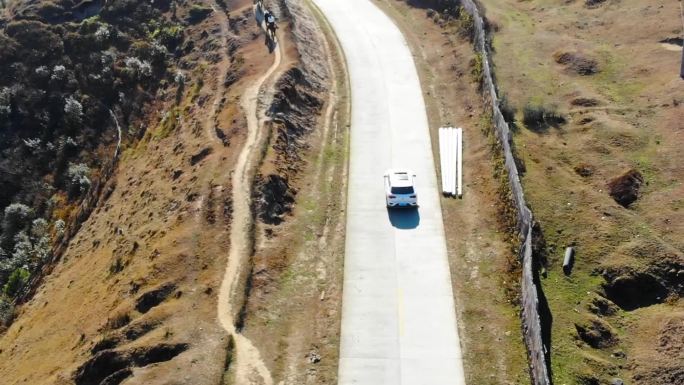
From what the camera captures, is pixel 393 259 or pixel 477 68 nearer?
pixel 393 259

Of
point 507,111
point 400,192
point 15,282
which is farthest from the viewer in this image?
point 15,282

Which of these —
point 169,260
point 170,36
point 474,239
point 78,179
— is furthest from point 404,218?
point 170,36

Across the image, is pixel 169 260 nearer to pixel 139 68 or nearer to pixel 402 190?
pixel 402 190

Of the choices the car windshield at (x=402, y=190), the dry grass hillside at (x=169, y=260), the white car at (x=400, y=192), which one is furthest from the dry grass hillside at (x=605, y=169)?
the dry grass hillside at (x=169, y=260)

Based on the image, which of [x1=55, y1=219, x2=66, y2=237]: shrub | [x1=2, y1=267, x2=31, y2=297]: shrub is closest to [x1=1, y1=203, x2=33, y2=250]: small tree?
[x1=55, y1=219, x2=66, y2=237]: shrub

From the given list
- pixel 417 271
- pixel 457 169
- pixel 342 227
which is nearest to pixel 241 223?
pixel 342 227

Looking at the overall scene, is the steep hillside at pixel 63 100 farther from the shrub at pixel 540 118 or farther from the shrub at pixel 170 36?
the shrub at pixel 540 118
